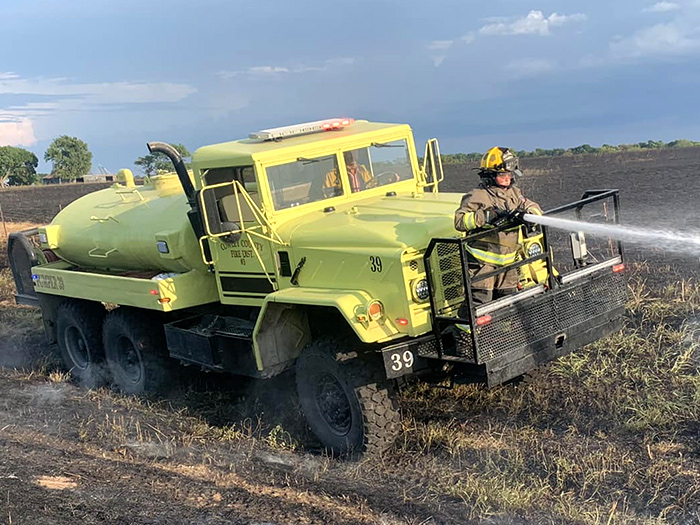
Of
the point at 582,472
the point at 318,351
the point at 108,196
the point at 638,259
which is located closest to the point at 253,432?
the point at 318,351

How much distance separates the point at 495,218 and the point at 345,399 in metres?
2.06

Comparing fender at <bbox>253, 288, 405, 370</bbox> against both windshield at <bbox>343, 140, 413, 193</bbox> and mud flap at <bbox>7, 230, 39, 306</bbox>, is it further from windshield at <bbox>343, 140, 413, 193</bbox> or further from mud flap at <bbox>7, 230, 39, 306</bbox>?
mud flap at <bbox>7, 230, 39, 306</bbox>

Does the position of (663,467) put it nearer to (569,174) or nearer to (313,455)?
(313,455)

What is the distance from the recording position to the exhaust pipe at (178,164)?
840 cm

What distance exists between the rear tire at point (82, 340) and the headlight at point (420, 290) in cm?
541

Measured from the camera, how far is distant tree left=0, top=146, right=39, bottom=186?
7362cm

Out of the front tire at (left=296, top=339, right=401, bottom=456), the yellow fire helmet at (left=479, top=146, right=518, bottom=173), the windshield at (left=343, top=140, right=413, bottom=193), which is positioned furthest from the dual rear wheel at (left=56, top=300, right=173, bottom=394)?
the yellow fire helmet at (left=479, top=146, right=518, bottom=173)

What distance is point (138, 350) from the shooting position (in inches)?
363

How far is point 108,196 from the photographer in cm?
1066

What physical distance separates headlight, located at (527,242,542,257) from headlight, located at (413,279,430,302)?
100 cm

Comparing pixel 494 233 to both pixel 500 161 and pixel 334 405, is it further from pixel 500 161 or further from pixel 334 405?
pixel 334 405

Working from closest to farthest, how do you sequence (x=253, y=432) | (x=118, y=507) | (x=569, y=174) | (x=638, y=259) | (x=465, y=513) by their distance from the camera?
1. (x=465, y=513)
2. (x=118, y=507)
3. (x=253, y=432)
4. (x=638, y=259)
5. (x=569, y=174)

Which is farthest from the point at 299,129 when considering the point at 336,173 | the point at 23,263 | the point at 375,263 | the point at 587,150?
the point at 587,150

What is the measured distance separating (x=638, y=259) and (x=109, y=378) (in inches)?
326
